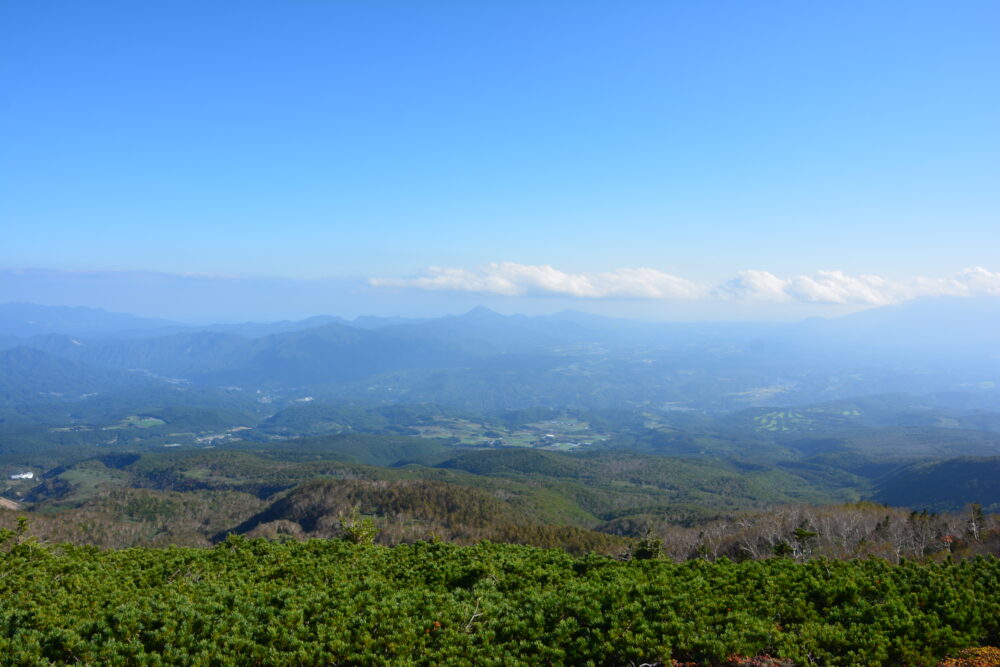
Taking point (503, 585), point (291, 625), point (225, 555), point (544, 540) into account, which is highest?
point (291, 625)

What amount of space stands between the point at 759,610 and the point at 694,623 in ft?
8.48

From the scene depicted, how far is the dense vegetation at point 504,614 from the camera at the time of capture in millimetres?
11617

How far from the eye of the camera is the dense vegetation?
38.1 feet

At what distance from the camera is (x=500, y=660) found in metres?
11.7

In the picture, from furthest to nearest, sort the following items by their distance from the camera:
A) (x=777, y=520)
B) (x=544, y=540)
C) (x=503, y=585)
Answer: (x=544, y=540)
(x=777, y=520)
(x=503, y=585)

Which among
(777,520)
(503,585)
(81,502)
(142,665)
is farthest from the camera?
(81,502)

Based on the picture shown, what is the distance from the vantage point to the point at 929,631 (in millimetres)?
11656

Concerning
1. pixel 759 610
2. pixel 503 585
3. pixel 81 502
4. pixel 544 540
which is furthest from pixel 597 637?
pixel 81 502

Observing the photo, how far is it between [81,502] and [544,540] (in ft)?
479

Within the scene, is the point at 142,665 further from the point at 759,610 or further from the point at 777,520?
the point at 777,520

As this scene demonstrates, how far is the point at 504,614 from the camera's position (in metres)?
14.3

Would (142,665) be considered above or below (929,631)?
below

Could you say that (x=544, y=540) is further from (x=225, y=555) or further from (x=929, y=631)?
(x=929, y=631)

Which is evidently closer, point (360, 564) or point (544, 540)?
point (360, 564)
